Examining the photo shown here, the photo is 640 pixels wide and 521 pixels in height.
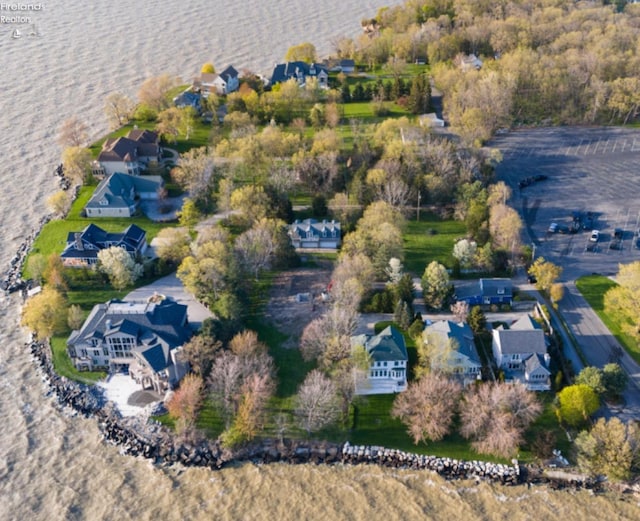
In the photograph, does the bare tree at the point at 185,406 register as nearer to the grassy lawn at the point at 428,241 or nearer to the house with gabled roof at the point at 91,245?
the house with gabled roof at the point at 91,245

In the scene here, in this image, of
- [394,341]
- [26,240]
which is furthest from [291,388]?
[26,240]

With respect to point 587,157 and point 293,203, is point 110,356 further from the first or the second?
point 587,157

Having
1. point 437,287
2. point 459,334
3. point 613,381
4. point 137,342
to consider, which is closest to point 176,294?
point 137,342

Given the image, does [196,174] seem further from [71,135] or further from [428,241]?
[428,241]

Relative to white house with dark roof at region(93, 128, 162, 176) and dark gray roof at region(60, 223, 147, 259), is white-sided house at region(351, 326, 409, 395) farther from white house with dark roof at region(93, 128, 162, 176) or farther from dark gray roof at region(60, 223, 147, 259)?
white house with dark roof at region(93, 128, 162, 176)

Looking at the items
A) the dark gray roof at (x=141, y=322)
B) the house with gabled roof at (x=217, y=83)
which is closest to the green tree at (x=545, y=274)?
the dark gray roof at (x=141, y=322)

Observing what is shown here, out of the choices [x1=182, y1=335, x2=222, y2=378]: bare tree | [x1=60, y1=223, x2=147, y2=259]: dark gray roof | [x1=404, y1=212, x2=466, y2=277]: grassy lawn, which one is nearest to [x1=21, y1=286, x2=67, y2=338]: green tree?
[x1=60, y1=223, x2=147, y2=259]: dark gray roof
